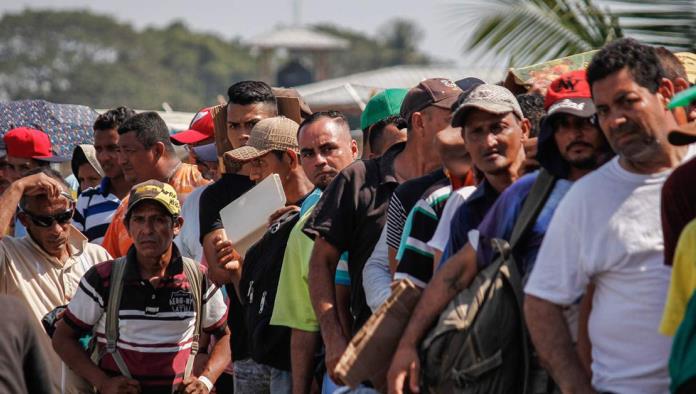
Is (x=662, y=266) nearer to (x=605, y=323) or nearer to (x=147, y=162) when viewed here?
(x=605, y=323)

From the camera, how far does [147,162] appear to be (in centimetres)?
947

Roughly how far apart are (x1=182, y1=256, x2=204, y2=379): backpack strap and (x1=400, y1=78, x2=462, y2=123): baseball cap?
170cm

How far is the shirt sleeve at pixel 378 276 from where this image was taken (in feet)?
20.4

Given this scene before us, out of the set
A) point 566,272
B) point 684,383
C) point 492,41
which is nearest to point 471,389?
point 566,272

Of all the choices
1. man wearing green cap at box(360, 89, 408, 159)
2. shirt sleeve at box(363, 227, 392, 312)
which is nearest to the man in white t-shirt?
shirt sleeve at box(363, 227, 392, 312)

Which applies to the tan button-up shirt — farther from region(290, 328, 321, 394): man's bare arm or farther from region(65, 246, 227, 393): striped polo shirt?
region(290, 328, 321, 394): man's bare arm

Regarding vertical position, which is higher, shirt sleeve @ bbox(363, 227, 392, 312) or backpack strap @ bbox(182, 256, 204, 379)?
shirt sleeve @ bbox(363, 227, 392, 312)

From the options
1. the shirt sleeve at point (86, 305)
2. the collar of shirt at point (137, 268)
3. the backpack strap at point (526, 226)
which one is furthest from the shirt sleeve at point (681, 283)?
the shirt sleeve at point (86, 305)

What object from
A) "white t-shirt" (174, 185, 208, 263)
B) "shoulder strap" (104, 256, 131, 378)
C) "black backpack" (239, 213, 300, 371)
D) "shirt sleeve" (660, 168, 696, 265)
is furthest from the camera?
"white t-shirt" (174, 185, 208, 263)

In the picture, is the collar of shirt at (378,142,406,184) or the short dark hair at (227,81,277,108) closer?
the collar of shirt at (378,142,406,184)

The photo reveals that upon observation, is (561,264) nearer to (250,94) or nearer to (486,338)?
(486,338)

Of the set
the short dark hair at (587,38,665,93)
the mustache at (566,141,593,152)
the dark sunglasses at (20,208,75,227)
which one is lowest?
the dark sunglasses at (20,208,75,227)

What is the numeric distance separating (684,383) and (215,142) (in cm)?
541

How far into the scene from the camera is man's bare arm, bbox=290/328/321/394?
22.5 feet
